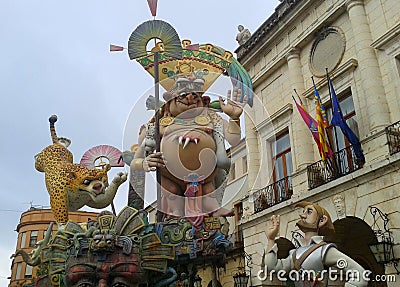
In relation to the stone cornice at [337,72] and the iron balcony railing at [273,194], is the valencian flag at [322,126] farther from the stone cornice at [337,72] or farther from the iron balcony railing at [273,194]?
the iron balcony railing at [273,194]

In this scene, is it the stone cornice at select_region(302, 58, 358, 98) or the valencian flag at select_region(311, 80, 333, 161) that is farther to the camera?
the stone cornice at select_region(302, 58, 358, 98)

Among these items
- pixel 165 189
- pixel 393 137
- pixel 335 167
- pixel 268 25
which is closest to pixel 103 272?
pixel 165 189

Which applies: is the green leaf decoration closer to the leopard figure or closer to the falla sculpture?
the falla sculpture

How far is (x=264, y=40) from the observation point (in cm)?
1523

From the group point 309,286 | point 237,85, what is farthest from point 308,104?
point 309,286

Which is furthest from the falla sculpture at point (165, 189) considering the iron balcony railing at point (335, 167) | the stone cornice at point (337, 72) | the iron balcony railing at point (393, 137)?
the stone cornice at point (337, 72)

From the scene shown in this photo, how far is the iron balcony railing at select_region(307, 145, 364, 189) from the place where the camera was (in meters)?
11.2

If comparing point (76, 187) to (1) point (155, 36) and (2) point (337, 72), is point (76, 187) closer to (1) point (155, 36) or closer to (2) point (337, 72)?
(1) point (155, 36)

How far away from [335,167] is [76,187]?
7179 mm

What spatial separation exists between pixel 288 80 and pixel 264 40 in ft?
6.02

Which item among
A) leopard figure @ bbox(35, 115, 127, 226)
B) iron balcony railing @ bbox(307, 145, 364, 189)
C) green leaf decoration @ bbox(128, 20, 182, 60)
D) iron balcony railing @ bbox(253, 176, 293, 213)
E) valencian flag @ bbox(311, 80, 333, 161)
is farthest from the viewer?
iron balcony railing @ bbox(253, 176, 293, 213)

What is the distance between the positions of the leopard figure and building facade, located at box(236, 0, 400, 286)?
4.04m

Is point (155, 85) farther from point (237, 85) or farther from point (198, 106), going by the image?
point (237, 85)

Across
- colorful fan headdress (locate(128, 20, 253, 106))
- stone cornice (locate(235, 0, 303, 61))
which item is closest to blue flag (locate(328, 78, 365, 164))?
stone cornice (locate(235, 0, 303, 61))
